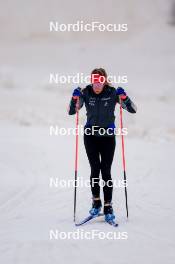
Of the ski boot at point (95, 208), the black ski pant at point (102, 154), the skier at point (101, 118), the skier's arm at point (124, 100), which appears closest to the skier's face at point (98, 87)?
the skier at point (101, 118)

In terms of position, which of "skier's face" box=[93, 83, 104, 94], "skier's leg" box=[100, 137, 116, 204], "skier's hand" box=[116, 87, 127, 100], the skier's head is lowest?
"skier's leg" box=[100, 137, 116, 204]

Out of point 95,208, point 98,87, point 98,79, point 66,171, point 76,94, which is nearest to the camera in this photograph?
point 98,79

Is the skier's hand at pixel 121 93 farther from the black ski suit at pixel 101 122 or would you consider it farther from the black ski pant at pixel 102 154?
the black ski pant at pixel 102 154

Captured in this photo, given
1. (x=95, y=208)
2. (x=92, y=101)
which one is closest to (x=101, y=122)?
(x=92, y=101)

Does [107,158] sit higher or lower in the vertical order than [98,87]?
lower

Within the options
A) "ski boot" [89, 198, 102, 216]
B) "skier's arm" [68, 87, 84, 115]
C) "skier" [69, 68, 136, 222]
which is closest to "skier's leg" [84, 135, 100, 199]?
"skier" [69, 68, 136, 222]

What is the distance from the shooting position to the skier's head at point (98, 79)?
648 centimetres

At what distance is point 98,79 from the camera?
21.3 ft

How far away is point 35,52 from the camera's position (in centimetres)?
4072

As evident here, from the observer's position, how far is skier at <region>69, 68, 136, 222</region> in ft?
21.6

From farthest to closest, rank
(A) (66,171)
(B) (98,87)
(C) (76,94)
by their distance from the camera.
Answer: (A) (66,171), (C) (76,94), (B) (98,87)

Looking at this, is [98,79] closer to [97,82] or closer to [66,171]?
[97,82]

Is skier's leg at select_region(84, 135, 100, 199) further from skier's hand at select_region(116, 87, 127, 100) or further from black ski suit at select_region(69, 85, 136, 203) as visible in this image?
skier's hand at select_region(116, 87, 127, 100)

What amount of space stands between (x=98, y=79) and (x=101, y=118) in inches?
20.2
